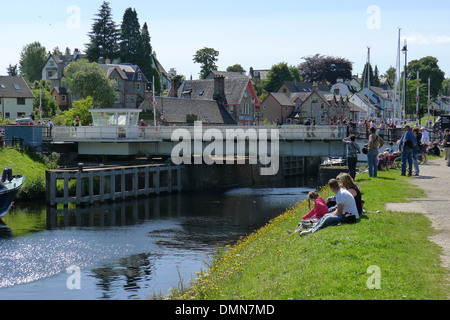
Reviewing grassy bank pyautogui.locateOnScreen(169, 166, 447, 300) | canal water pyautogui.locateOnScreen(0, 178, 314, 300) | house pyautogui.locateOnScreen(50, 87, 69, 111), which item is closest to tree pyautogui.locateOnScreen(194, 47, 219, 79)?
house pyautogui.locateOnScreen(50, 87, 69, 111)

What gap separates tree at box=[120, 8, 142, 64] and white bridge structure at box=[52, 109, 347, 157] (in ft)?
211

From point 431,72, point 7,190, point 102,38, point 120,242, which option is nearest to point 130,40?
point 102,38

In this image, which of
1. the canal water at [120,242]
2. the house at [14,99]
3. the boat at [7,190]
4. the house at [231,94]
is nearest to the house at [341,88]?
the house at [231,94]

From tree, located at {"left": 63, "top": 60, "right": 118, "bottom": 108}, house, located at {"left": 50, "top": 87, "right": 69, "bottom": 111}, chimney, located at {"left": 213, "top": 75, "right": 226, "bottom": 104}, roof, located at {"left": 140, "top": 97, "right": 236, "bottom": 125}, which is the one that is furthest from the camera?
house, located at {"left": 50, "top": 87, "right": 69, "bottom": 111}

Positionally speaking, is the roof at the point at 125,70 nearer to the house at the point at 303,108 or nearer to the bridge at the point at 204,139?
the house at the point at 303,108

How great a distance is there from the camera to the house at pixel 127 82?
103 meters

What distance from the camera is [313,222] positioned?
59.3 feet

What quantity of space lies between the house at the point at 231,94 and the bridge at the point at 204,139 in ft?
140

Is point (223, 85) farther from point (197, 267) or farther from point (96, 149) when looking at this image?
point (197, 267)

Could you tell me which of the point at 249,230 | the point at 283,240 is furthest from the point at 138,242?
the point at 283,240

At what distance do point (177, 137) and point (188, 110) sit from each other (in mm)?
32169

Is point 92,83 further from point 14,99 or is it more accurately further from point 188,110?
point 188,110

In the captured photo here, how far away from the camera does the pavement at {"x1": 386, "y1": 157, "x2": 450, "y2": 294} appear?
50.2ft

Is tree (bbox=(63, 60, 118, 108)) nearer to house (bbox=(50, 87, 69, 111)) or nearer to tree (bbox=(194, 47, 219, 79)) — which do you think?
house (bbox=(50, 87, 69, 111))
